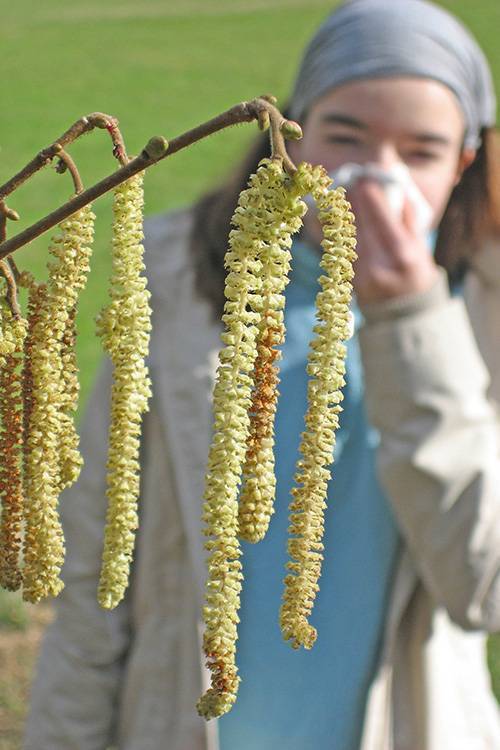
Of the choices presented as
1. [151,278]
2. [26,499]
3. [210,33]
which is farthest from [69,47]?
[26,499]

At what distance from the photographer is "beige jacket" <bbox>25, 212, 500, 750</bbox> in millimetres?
2002

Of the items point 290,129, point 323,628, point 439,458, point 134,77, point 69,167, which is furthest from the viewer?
point 134,77

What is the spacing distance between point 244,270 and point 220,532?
0.60 feet

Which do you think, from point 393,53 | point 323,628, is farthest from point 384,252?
point 323,628

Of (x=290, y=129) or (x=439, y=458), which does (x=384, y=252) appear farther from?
(x=290, y=129)

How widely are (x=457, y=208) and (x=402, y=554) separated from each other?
0.96m

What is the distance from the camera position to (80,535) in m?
2.33

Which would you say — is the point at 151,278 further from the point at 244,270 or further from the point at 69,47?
the point at 69,47

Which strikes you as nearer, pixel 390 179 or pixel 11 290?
pixel 11 290

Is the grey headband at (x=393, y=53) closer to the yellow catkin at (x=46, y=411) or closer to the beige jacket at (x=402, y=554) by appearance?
the beige jacket at (x=402, y=554)

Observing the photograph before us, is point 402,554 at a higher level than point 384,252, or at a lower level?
lower

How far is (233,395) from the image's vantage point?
705 mm

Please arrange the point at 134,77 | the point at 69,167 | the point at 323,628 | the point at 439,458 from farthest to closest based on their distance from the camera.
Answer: the point at 134,77, the point at 323,628, the point at 439,458, the point at 69,167

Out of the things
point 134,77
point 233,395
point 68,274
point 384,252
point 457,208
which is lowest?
point 233,395
